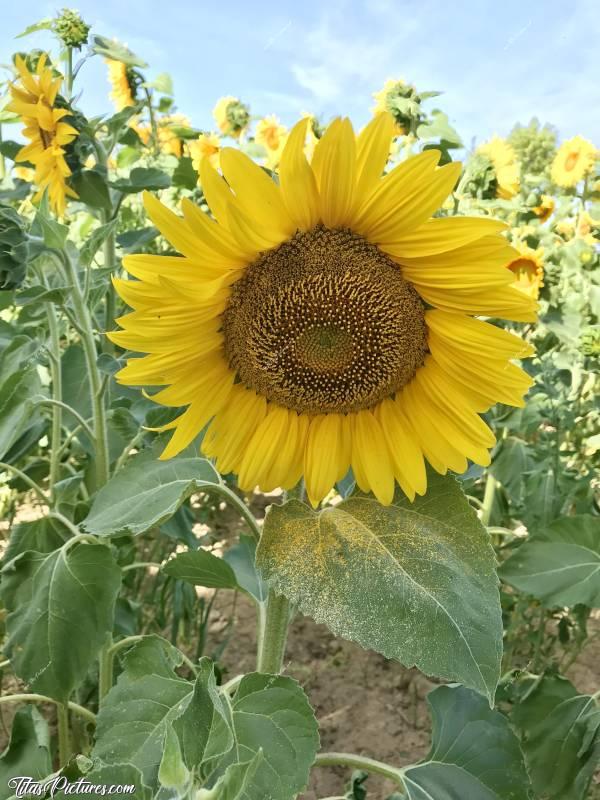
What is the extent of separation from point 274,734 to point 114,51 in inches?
62.9

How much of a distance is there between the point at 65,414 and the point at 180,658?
0.77 meters

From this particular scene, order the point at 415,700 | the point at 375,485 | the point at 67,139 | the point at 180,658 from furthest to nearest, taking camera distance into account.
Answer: the point at 415,700
the point at 67,139
the point at 180,658
the point at 375,485

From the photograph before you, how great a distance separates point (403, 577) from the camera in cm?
68

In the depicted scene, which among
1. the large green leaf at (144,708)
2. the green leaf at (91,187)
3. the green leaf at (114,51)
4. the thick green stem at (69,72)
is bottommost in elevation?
the large green leaf at (144,708)

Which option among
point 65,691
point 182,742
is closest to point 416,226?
point 182,742

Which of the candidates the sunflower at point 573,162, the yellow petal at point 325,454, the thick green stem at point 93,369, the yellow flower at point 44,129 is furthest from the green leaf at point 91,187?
the sunflower at point 573,162

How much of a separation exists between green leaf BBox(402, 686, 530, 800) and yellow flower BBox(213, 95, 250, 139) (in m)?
2.85

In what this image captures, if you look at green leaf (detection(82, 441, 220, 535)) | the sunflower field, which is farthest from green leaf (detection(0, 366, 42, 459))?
green leaf (detection(82, 441, 220, 535))

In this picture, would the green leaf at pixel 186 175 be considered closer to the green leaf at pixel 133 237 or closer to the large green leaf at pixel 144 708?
the green leaf at pixel 133 237

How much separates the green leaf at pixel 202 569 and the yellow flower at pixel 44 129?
2.91 ft

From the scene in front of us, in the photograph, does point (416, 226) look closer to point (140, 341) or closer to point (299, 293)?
point (299, 293)

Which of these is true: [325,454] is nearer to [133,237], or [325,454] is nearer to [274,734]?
[274,734]

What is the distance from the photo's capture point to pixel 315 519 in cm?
75

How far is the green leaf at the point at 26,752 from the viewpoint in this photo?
911 mm
